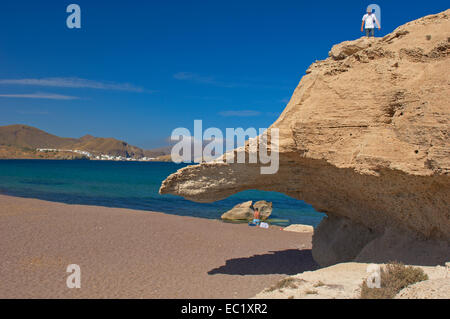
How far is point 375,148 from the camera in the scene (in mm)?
6984

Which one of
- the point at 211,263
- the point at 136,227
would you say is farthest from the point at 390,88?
the point at 136,227

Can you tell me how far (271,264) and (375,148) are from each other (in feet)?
19.8

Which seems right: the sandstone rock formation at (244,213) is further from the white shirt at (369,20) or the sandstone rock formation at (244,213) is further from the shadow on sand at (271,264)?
the white shirt at (369,20)

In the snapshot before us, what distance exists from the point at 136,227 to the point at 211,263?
6972 mm

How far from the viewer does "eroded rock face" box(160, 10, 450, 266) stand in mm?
6492

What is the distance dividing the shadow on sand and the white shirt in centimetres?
732

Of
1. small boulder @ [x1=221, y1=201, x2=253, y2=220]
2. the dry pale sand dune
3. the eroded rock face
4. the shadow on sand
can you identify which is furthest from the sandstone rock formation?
the eroded rock face

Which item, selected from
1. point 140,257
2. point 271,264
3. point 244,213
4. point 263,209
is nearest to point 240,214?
point 244,213

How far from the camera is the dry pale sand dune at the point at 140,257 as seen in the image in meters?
8.89

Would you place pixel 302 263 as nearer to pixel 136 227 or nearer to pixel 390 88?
pixel 390 88

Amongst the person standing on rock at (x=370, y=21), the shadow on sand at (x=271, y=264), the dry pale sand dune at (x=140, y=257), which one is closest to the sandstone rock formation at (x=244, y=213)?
the dry pale sand dune at (x=140, y=257)

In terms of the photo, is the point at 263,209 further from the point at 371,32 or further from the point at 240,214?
the point at 371,32

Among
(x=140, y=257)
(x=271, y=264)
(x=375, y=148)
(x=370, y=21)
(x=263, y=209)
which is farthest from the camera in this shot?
(x=263, y=209)

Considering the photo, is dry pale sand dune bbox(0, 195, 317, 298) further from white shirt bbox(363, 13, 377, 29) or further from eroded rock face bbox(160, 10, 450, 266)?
white shirt bbox(363, 13, 377, 29)
